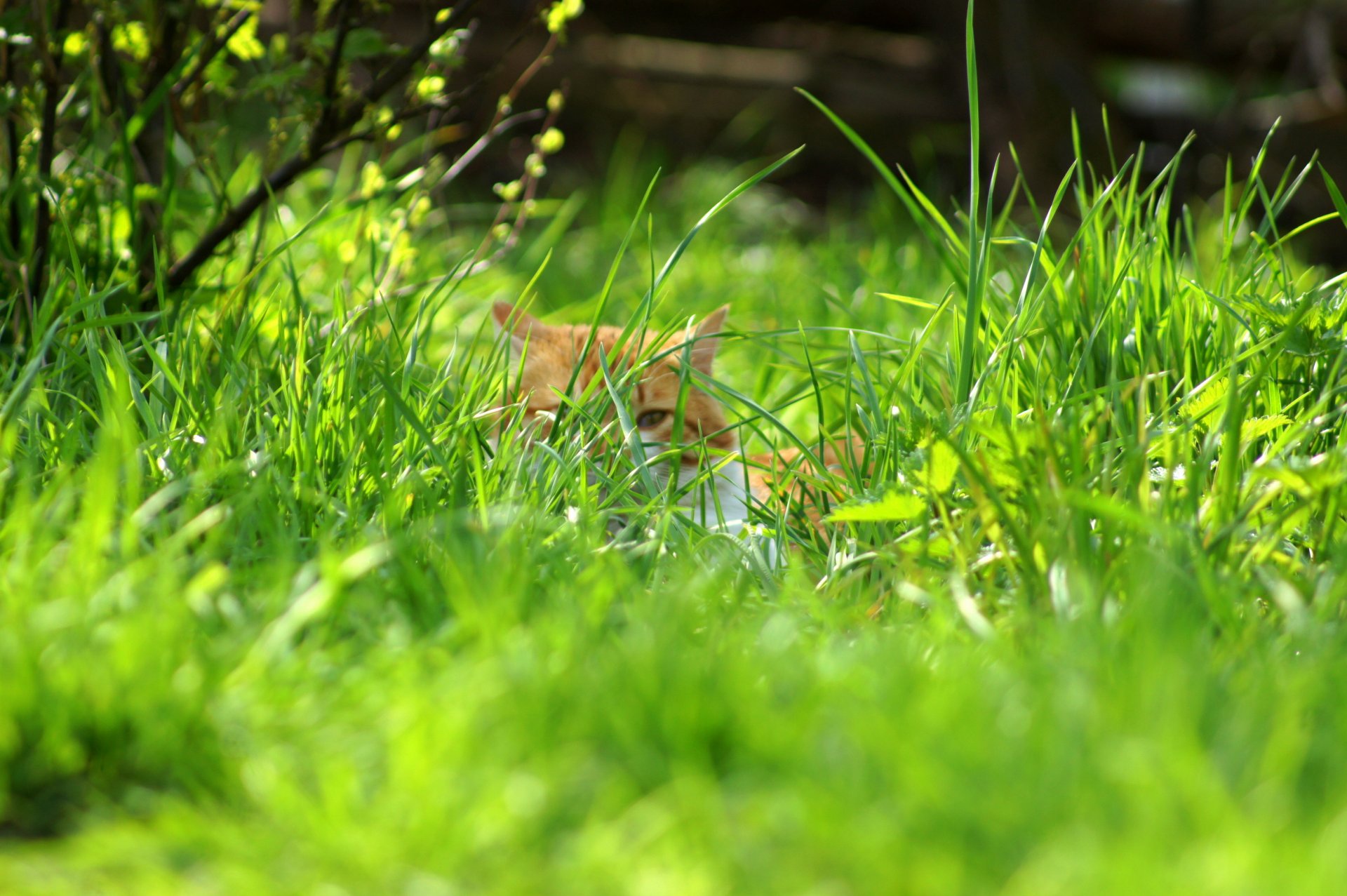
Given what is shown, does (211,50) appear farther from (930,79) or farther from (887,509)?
(930,79)

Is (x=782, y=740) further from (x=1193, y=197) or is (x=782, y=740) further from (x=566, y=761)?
(x=1193, y=197)

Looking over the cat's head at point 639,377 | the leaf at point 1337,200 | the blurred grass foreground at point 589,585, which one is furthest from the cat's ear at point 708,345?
the leaf at point 1337,200

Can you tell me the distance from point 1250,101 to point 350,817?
527 centimetres

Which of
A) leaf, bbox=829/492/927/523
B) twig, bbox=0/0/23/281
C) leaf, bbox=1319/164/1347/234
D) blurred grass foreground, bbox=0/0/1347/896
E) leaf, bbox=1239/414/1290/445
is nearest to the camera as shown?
blurred grass foreground, bbox=0/0/1347/896

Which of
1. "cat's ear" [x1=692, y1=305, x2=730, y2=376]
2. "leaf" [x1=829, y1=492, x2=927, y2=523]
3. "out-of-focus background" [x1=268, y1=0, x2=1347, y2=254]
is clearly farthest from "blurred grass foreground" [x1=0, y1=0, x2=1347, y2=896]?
"out-of-focus background" [x1=268, y1=0, x2=1347, y2=254]

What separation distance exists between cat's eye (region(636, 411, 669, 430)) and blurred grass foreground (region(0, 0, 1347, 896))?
0.21m

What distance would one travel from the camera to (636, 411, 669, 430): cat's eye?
203 centimetres

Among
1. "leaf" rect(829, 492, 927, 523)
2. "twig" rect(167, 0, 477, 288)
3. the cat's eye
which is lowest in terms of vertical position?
the cat's eye

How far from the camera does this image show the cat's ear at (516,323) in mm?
1767

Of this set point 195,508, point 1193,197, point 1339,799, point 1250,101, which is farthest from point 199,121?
point 1250,101

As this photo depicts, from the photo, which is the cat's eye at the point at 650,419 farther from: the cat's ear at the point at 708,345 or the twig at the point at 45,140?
the twig at the point at 45,140

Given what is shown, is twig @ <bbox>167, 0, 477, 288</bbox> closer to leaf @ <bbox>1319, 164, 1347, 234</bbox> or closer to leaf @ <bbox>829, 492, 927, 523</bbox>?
leaf @ <bbox>829, 492, 927, 523</bbox>

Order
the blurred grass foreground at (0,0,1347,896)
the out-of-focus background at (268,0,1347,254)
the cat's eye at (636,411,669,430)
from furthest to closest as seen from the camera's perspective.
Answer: the out-of-focus background at (268,0,1347,254)
the cat's eye at (636,411,669,430)
the blurred grass foreground at (0,0,1347,896)

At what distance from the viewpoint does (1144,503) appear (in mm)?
1213
